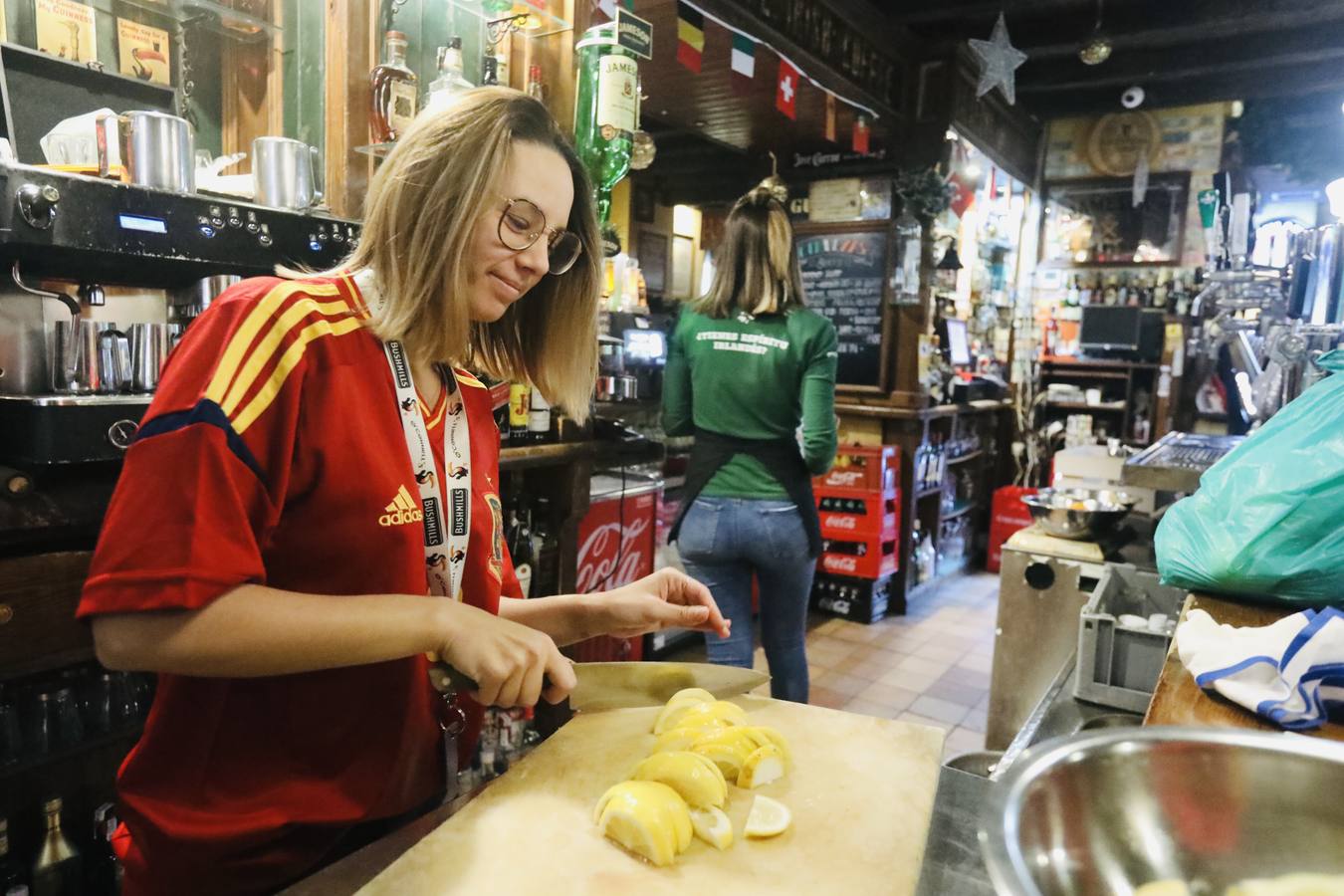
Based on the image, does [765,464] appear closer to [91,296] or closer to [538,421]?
[538,421]

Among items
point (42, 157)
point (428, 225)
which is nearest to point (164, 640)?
point (428, 225)

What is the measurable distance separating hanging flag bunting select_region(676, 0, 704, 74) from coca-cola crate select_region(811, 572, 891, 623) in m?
3.16

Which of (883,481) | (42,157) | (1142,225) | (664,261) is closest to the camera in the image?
(42,157)

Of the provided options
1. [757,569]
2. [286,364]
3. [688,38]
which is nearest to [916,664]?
[757,569]

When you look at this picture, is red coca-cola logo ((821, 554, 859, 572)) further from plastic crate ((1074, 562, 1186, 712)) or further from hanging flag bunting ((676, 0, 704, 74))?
plastic crate ((1074, 562, 1186, 712))

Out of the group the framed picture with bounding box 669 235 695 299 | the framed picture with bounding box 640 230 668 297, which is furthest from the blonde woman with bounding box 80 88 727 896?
the framed picture with bounding box 669 235 695 299

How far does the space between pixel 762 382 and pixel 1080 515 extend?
1328 millimetres

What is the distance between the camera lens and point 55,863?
192cm

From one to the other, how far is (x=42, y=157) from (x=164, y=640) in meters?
2.00

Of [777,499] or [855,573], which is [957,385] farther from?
[777,499]

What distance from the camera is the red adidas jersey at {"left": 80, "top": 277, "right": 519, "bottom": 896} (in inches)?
34.0

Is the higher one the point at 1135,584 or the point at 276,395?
the point at 276,395

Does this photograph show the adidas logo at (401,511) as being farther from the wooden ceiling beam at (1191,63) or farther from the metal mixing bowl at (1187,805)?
the wooden ceiling beam at (1191,63)

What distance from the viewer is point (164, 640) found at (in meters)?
0.87
